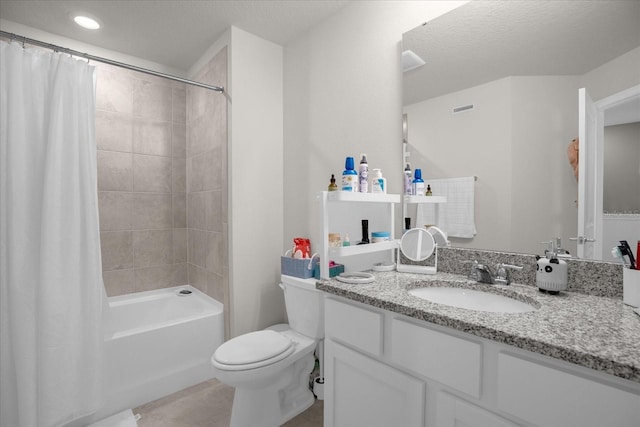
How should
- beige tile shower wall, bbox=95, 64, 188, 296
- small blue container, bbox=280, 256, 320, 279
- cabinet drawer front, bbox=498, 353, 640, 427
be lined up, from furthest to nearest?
beige tile shower wall, bbox=95, 64, 188, 296 → small blue container, bbox=280, 256, 320, 279 → cabinet drawer front, bbox=498, 353, 640, 427

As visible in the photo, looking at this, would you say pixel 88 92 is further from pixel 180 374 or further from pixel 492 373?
pixel 492 373

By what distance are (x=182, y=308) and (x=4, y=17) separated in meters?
2.35

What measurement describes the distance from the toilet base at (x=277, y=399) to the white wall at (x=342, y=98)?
84 cm

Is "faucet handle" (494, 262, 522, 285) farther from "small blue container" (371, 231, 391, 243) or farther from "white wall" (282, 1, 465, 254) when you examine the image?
Answer: "white wall" (282, 1, 465, 254)

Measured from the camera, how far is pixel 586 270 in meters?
1.06

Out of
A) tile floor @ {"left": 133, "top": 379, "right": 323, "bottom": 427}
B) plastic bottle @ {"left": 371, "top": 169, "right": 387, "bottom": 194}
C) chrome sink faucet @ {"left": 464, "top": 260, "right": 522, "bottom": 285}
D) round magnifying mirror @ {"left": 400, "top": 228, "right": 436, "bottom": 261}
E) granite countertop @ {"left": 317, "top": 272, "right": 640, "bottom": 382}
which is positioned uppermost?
plastic bottle @ {"left": 371, "top": 169, "right": 387, "bottom": 194}

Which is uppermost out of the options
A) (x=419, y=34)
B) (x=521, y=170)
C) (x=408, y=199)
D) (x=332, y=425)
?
(x=419, y=34)

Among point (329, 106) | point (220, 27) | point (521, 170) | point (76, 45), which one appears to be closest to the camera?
point (521, 170)

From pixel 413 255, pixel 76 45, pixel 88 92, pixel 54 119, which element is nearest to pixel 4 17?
pixel 76 45

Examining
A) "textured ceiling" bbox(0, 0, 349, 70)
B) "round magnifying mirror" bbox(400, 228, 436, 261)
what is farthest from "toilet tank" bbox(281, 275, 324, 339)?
"textured ceiling" bbox(0, 0, 349, 70)

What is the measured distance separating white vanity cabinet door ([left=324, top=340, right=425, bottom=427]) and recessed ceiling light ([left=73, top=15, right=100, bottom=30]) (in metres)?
2.52

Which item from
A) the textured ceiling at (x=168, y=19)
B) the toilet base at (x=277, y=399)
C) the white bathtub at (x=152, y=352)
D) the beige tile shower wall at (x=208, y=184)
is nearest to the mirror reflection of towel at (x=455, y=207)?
the toilet base at (x=277, y=399)

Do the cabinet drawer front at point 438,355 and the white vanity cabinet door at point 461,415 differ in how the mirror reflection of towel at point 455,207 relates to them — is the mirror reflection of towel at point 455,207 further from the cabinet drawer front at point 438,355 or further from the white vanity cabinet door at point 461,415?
the white vanity cabinet door at point 461,415

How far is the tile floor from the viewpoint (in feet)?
5.54
